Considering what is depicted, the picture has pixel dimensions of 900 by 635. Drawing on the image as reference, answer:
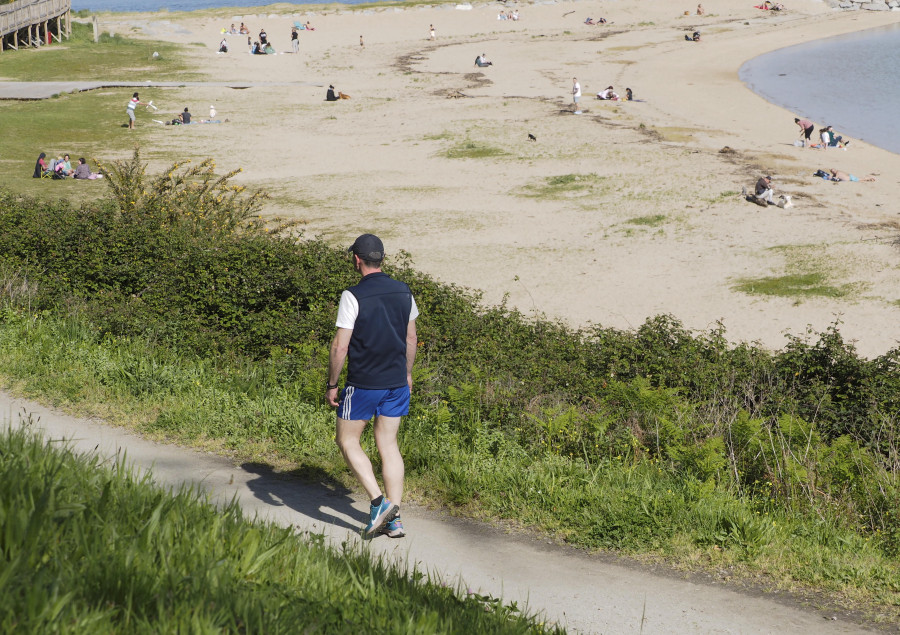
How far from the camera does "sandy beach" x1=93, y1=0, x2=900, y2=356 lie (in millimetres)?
17297

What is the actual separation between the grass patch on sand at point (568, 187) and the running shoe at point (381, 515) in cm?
1922

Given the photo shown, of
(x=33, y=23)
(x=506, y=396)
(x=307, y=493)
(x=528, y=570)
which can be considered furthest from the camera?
(x=33, y=23)

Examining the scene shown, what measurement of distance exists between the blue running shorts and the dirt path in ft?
2.45

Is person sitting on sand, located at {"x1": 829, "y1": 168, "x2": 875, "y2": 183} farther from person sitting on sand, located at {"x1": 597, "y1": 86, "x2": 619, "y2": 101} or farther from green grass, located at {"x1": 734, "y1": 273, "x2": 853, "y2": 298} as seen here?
person sitting on sand, located at {"x1": 597, "y1": 86, "x2": 619, "y2": 101}

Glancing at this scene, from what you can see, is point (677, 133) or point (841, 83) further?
point (841, 83)

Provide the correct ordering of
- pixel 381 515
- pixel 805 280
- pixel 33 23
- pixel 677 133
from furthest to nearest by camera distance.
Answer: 1. pixel 33 23
2. pixel 677 133
3. pixel 805 280
4. pixel 381 515

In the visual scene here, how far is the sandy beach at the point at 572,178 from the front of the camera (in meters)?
17.3

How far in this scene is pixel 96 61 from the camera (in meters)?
50.2

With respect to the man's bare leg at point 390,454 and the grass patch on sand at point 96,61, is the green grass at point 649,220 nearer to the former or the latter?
the man's bare leg at point 390,454

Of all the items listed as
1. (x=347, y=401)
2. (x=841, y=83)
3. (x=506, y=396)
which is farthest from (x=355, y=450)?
(x=841, y=83)

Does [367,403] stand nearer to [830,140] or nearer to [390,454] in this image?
[390,454]

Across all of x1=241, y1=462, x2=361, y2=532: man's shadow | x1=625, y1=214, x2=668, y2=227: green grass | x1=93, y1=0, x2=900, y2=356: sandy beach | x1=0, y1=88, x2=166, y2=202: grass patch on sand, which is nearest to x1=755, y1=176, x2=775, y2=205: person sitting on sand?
x1=93, y1=0, x2=900, y2=356: sandy beach

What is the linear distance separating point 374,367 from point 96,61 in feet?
167

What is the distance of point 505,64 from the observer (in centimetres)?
5281
